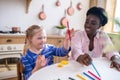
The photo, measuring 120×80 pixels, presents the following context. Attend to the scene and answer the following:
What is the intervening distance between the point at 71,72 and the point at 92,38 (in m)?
0.51

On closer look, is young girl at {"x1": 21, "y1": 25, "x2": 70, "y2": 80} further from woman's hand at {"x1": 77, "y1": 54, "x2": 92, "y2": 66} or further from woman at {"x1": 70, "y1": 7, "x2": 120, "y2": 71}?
woman's hand at {"x1": 77, "y1": 54, "x2": 92, "y2": 66}

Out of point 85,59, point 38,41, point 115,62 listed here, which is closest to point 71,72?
point 85,59

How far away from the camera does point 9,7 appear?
3.24m

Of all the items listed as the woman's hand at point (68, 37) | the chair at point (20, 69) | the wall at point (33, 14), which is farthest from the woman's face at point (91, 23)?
the wall at point (33, 14)

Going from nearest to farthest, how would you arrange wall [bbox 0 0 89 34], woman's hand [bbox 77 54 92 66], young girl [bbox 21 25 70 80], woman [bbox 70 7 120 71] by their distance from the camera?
woman's hand [bbox 77 54 92 66] < woman [bbox 70 7 120 71] < young girl [bbox 21 25 70 80] < wall [bbox 0 0 89 34]

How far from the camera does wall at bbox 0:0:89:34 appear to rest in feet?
10.6

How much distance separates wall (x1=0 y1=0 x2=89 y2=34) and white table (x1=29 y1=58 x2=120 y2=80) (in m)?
2.25

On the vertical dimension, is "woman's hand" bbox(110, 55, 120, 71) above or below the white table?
above

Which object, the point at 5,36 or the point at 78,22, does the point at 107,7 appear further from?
the point at 5,36

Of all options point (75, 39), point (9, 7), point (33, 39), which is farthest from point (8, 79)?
point (75, 39)

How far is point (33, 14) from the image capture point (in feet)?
11.4

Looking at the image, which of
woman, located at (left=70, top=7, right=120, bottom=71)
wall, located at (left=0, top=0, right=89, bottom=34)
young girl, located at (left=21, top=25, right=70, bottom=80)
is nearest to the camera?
woman, located at (left=70, top=7, right=120, bottom=71)

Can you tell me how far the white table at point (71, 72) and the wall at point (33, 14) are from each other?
225 centimetres

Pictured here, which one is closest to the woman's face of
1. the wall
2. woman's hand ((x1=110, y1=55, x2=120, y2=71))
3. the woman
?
the woman
